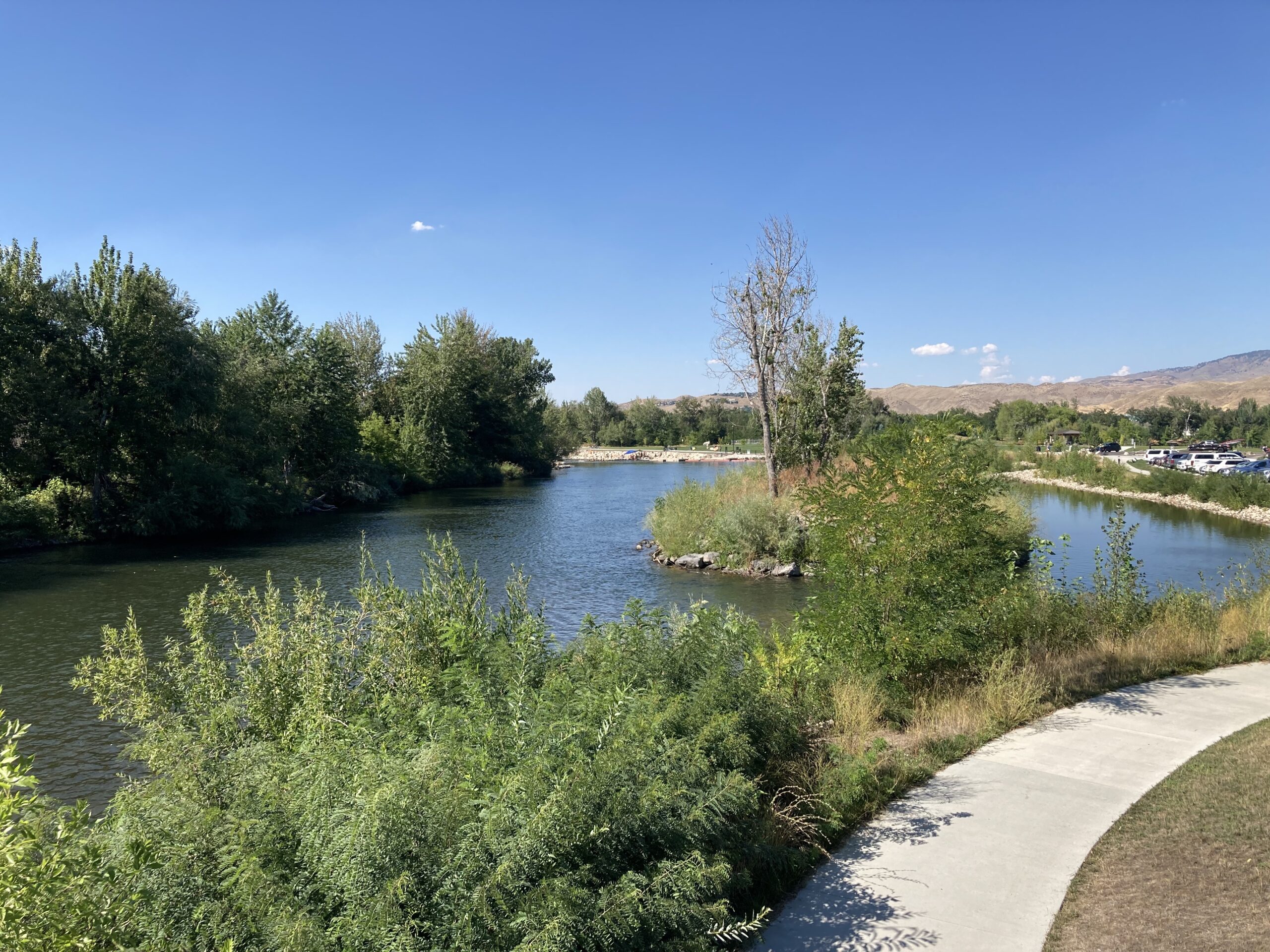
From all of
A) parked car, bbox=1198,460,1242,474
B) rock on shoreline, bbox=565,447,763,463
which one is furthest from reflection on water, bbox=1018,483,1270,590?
rock on shoreline, bbox=565,447,763,463

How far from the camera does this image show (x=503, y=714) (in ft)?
15.6

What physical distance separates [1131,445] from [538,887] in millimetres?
95549

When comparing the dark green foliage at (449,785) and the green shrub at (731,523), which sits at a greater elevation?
the dark green foliage at (449,785)

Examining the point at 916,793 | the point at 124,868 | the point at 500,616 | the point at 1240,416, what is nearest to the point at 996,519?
the point at 916,793

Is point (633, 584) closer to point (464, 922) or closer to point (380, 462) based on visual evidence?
point (464, 922)

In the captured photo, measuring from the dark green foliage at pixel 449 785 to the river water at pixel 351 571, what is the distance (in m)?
1.36

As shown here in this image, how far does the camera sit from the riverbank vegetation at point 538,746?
3.20 meters

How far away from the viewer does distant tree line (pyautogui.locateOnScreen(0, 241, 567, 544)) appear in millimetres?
27203

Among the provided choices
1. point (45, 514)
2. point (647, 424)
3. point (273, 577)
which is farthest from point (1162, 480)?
point (647, 424)

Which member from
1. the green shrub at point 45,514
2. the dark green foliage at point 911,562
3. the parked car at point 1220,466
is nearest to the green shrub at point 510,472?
the green shrub at point 45,514

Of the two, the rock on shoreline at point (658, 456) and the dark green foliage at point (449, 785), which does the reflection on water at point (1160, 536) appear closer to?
the dark green foliage at point (449, 785)

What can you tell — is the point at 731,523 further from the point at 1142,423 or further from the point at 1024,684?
the point at 1142,423

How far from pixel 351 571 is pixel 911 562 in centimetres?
1862

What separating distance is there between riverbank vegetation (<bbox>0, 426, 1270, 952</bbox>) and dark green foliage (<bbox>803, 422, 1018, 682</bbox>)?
33 millimetres
